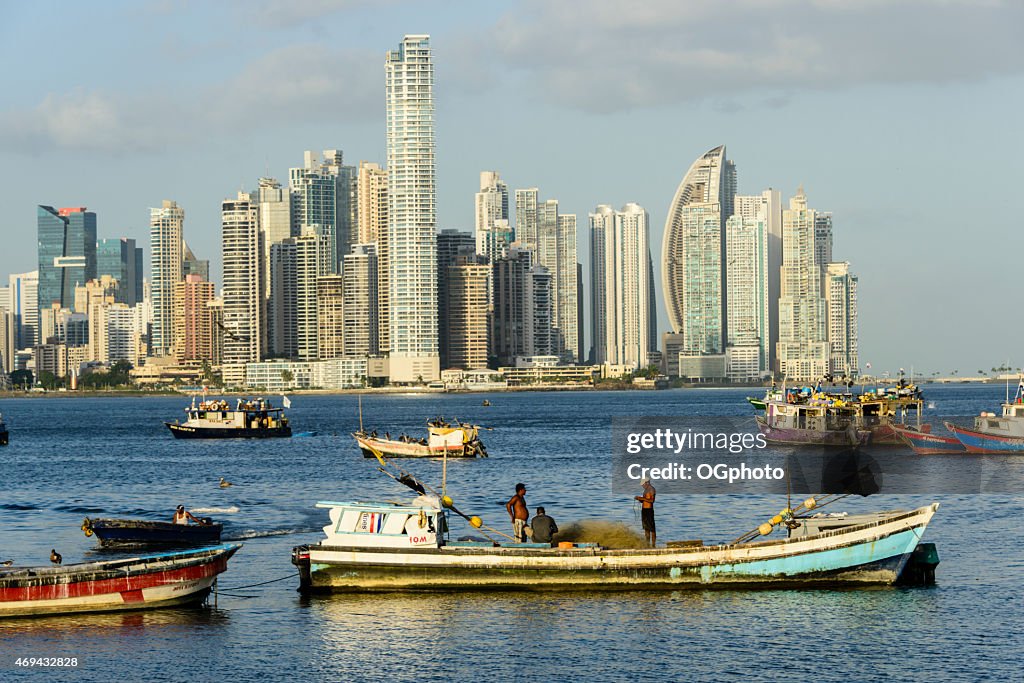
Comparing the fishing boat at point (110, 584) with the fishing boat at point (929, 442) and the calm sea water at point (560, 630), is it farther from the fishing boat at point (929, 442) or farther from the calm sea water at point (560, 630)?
the fishing boat at point (929, 442)

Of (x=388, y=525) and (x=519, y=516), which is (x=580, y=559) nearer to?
(x=519, y=516)

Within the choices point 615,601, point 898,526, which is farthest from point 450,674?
point 898,526

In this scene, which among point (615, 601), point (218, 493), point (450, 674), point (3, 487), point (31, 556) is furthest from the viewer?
point (3, 487)

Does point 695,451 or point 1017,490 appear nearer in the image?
point 1017,490

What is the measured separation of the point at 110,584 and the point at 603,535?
15708mm

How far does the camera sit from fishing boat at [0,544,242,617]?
4394cm

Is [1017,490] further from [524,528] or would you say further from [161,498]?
[161,498]

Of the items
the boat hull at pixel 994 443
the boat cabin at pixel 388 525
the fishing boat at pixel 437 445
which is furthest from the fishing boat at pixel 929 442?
the boat cabin at pixel 388 525

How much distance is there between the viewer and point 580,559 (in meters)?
46.4

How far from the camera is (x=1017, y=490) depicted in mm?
79938

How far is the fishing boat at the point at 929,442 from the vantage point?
354 feet

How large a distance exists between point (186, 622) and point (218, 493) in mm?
42012

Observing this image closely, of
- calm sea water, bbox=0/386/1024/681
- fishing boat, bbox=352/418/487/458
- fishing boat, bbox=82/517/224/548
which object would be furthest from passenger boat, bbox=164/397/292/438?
fishing boat, bbox=82/517/224/548

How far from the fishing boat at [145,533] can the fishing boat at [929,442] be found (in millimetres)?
65090
